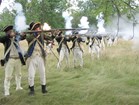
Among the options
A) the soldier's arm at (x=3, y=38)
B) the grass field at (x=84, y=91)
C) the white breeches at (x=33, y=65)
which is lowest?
the grass field at (x=84, y=91)

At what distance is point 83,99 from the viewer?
34.0ft

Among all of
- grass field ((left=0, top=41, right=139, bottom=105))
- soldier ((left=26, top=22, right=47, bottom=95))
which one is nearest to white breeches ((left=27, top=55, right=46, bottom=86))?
soldier ((left=26, top=22, right=47, bottom=95))

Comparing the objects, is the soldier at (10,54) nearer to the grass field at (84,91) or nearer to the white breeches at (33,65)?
the white breeches at (33,65)

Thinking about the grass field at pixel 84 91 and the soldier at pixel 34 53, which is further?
the soldier at pixel 34 53

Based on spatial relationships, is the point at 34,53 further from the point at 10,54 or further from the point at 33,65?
the point at 10,54

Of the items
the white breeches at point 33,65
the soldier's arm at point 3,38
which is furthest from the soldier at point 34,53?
the soldier's arm at point 3,38

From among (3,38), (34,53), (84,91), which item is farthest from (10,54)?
(84,91)

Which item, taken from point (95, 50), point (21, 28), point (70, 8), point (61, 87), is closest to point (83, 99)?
point (61, 87)

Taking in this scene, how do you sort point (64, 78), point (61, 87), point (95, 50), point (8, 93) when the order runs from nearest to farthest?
point (8, 93) < point (61, 87) < point (64, 78) < point (95, 50)

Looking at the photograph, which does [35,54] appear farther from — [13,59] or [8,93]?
[8,93]

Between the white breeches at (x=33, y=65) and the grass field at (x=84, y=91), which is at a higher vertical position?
the white breeches at (x=33, y=65)

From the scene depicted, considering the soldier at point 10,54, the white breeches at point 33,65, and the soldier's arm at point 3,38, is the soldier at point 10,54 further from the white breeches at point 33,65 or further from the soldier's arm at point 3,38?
the white breeches at point 33,65

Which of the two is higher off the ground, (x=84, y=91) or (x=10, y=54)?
(x=10, y=54)

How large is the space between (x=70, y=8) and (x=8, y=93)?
3.61 metres
